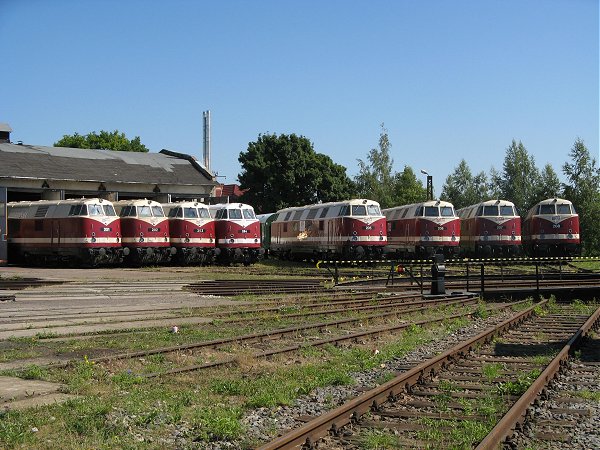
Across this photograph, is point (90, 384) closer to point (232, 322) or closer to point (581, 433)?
point (581, 433)

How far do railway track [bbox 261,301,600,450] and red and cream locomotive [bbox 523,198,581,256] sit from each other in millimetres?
27230

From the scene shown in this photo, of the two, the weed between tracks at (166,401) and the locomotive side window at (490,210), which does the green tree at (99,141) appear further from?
the weed between tracks at (166,401)

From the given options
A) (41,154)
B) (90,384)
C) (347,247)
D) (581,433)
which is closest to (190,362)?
(90,384)

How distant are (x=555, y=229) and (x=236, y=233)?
54.2 ft

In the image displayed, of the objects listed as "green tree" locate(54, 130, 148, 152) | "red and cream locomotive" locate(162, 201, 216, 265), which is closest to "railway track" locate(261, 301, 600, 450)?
"red and cream locomotive" locate(162, 201, 216, 265)

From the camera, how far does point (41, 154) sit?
4338 cm

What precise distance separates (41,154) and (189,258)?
42.7 feet

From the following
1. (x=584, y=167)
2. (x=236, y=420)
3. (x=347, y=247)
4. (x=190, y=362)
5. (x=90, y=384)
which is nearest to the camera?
(x=236, y=420)

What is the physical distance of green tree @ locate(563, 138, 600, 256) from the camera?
5417 centimetres

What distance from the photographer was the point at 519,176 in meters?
75.2

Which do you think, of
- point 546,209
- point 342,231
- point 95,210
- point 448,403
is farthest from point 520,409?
point 546,209

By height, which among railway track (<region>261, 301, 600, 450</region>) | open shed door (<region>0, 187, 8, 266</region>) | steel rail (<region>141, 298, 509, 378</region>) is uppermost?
open shed door (<region>0, 187, 8, 266</region>)

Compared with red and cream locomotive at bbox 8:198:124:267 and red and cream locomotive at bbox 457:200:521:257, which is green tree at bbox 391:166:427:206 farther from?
red and cream locomotive at bbox 8:198:124:267

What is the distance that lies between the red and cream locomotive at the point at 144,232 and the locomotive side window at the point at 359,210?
30.2ft
